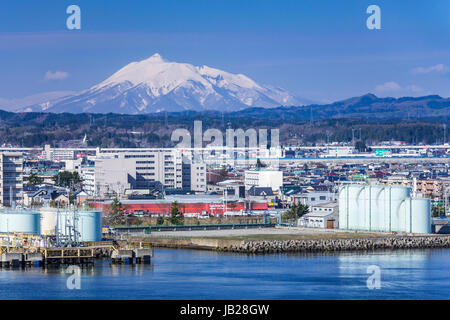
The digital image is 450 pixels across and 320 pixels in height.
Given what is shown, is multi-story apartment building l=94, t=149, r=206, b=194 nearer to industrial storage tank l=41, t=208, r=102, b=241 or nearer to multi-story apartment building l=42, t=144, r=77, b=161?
industrial storage tank l=41, t=208, r=102, b=241

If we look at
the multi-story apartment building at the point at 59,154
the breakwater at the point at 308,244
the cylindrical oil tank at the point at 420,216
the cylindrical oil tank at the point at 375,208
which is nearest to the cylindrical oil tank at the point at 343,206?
the cylindrical oil tank at the point at 375,208

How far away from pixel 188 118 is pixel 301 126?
9821mm

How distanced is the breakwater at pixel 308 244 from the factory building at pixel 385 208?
1.35ft

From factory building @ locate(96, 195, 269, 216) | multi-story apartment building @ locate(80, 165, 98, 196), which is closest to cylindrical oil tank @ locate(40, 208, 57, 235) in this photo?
factory building @ locate(96, 195, 269, 216)

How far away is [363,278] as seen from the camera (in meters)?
10.8

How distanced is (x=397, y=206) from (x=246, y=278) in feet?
15.4

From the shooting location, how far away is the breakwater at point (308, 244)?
1369 cm

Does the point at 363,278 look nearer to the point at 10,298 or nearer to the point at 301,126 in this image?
the point at 10,298

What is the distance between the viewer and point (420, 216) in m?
14.8

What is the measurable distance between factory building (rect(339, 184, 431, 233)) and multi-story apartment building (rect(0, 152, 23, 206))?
655 centimetres

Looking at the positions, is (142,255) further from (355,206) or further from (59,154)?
(59,154)

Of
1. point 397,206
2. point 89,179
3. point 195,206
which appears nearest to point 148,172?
point 89,179

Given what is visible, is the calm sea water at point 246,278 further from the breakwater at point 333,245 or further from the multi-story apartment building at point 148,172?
the multi-story apartment building at point 148,172
